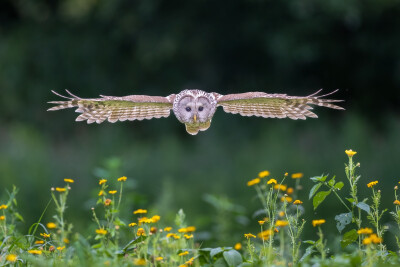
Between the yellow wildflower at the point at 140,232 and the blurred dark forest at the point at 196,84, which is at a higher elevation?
the blurred dark forest at the point at 196,84

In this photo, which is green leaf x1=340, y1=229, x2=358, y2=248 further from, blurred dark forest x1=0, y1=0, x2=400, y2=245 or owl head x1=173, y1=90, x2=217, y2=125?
blurred dark forest x1=0, y1=0, x2=400, y2=245

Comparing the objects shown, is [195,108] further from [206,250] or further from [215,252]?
[215,252]

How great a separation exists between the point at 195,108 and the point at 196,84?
41.5 feet

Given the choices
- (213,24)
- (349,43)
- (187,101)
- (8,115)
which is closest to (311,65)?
(349,43)

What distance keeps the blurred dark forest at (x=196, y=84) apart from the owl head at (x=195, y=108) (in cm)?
667

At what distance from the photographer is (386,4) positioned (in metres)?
16.0

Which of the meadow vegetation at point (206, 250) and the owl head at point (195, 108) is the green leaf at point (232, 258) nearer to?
the meadow vegetation at point (206, 250)

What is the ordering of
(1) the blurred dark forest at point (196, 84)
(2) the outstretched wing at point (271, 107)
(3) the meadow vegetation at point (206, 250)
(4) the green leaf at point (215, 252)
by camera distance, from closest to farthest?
(3) the meadow vegetation at point (206, 250)
(4) the green leaf at point (215, 252)
(2) the outstretched wing at point (271, 107)
(1) the blurred dark forest at point (196, 84)

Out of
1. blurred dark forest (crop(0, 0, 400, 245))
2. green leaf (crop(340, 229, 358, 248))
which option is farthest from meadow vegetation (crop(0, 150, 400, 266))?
blurred dark forest (crop(0, 0, 400, 245))

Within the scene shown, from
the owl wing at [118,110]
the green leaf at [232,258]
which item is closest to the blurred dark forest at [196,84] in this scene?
the owl wing at [118,110]

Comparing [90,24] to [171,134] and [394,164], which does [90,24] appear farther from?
[394,164]

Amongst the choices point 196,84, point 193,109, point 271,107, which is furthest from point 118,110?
point 196,84

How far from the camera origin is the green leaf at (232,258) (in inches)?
186

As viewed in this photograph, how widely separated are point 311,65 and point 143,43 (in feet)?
12.8
